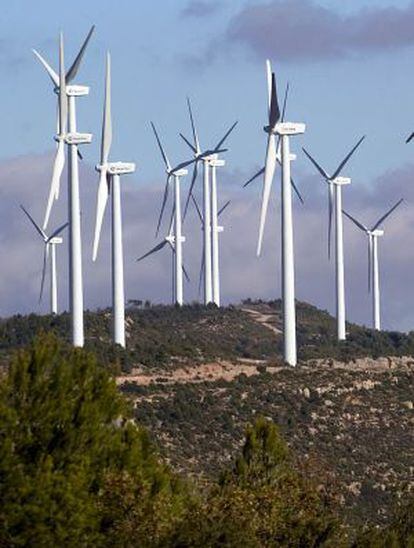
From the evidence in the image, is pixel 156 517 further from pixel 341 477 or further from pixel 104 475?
pixel 341 477

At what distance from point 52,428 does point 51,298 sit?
109 meters

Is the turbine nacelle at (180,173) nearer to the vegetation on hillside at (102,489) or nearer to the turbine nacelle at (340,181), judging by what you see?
the turbine nacelle at (340,181)

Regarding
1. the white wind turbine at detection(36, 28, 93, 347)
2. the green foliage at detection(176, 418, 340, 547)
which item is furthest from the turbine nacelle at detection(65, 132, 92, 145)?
the green foliage at detection(176, 418, 340, 547)

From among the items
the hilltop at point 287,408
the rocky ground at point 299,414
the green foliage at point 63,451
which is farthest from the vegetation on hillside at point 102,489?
the rocky ground at point 299,414

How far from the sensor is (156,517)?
78.8m

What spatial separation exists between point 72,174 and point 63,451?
5652cm

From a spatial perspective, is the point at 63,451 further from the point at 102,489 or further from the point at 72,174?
the point at 72,174

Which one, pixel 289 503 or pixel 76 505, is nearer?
pixel 76 505

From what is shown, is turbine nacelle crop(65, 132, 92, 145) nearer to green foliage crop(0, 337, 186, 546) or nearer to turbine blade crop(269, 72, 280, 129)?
turbine blade crop(269, 72, 280, 129)

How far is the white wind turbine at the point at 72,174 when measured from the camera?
440 ft

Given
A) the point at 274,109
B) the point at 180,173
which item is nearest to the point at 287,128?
the point at 274,109

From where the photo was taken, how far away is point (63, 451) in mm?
81250

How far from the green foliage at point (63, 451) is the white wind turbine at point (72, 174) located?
4514 cm

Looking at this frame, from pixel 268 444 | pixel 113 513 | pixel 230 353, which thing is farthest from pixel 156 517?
pixel 230 353
